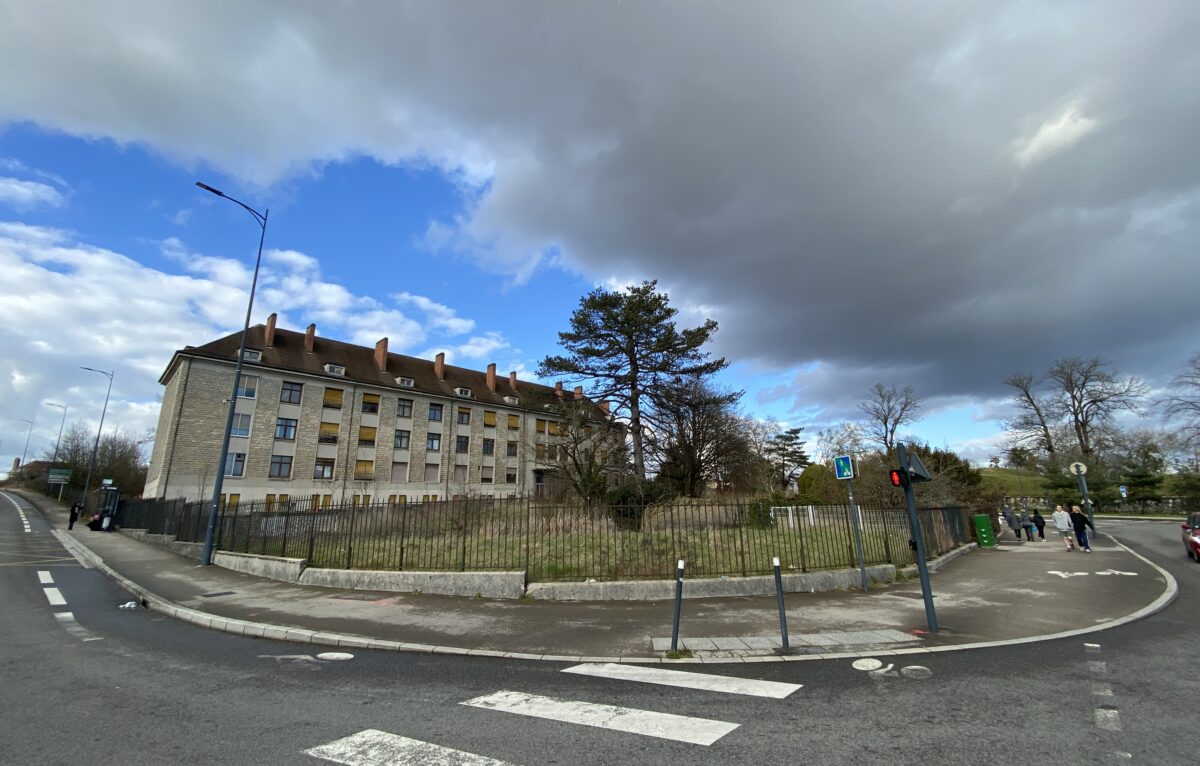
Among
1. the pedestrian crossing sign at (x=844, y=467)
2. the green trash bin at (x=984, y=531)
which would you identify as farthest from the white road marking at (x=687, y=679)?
the green trash bin at (x=984, y=531)

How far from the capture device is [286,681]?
18.0ft

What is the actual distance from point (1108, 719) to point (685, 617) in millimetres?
5137

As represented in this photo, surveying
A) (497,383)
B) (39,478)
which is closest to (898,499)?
(497,383)

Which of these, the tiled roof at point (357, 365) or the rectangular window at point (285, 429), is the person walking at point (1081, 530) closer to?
the tiled roof at point (357, 365)

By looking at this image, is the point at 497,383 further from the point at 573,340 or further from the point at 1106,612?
the point at 1106,612

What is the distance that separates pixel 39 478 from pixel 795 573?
4510 inches

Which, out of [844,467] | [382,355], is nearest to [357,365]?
[382,355]

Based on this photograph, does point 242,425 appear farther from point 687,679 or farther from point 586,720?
point 586,720

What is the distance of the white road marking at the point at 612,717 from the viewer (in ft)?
13.1

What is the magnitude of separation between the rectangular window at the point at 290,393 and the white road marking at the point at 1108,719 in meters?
46.6

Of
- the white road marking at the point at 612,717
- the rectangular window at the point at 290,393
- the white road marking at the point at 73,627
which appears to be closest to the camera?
the white road marking at the point at 612,717

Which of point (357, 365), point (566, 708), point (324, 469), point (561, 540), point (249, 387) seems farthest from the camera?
point (357, 365)

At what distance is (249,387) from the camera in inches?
1550

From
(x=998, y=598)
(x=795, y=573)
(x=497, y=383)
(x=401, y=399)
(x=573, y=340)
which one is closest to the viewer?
(x=998, y=598)
